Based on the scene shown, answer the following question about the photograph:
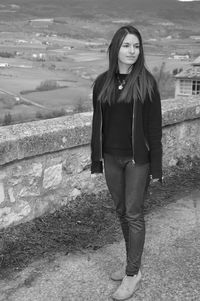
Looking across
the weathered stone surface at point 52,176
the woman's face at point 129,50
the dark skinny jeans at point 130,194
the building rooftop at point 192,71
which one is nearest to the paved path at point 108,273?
the dark skinny jeans at point 130,194

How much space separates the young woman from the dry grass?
26.2 inches

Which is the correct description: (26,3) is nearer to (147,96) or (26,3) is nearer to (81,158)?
(81,158)

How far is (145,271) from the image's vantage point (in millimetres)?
2787

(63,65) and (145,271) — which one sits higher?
(63,65)

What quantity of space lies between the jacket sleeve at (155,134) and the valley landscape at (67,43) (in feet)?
9.47

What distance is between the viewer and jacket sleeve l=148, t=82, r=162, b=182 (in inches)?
93.0

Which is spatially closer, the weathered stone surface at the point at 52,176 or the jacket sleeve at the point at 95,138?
the jacket sleeve at the point at 95,138

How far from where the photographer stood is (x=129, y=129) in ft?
7.77

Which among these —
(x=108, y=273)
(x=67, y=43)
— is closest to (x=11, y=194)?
(x=108, y=273)

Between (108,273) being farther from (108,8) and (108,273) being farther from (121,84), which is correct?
(108,8)

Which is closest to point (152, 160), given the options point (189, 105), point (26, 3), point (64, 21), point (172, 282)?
point (172, 282)

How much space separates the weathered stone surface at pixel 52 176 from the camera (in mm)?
3391

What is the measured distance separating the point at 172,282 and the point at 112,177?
77 cm

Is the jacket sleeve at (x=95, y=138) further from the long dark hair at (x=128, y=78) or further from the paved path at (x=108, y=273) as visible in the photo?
the paved path at (x=108, y=273)
